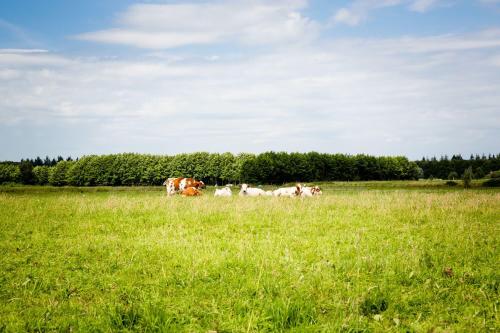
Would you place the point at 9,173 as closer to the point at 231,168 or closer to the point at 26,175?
the point at 26,175

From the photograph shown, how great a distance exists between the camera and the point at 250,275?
7.95 m

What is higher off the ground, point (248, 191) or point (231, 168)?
point (231, 168)

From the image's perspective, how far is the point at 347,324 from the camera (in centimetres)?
607

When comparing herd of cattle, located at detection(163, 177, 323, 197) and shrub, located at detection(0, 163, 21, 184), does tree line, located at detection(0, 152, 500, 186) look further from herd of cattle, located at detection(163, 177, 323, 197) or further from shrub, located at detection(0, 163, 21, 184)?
herd of cattle, located at detection(163, 177, 323, 197)

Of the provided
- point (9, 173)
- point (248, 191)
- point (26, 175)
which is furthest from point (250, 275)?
point (26, 175)

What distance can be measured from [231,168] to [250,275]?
115325mm

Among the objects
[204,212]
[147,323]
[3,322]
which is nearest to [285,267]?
[147,323]

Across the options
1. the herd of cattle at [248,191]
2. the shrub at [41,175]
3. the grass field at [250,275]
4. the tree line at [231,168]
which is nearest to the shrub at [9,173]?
the tree line at [231,168]

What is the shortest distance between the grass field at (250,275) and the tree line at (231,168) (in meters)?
93.0

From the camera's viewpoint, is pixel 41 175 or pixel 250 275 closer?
pixel 250 275

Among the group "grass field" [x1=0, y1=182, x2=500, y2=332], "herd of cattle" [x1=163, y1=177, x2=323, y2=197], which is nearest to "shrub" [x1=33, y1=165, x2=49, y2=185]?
"herd of cattle" [x1=163, y1=177, x2=323, y2=197]

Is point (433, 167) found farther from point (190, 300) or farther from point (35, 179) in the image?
point (190, 300)

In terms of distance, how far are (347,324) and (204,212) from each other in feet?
34.1

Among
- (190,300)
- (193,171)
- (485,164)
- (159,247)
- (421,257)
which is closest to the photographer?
(190,300)
